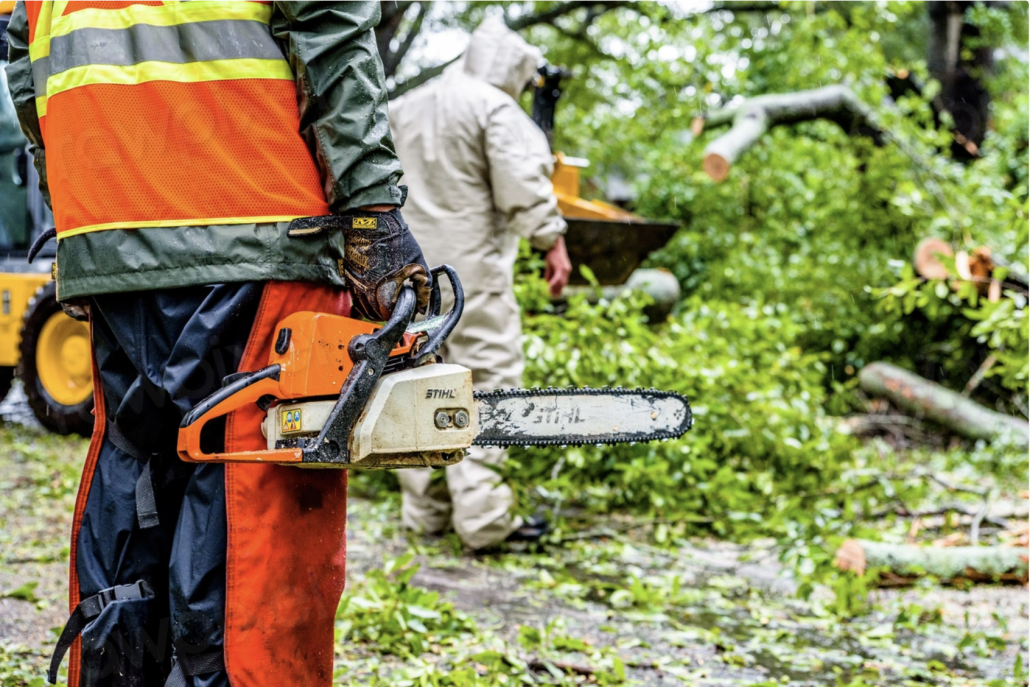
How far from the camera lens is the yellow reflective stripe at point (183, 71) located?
1699 millimetres

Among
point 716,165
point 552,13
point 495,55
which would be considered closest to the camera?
point 495,55

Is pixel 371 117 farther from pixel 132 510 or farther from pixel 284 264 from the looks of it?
pixel 132 510

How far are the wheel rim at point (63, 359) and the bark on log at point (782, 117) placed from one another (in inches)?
180

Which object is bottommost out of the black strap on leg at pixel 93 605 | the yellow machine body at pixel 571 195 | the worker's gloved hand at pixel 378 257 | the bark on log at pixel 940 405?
the bark on log at pixel 940 405

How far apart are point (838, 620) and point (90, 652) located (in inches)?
94.8

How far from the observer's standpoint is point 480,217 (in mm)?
3795

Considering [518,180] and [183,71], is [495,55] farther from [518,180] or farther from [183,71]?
[183,71]

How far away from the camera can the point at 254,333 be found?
172cm

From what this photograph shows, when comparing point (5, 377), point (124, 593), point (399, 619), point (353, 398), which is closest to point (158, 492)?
point (124, 593)

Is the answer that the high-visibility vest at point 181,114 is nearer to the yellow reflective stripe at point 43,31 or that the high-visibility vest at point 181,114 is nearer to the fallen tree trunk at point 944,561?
the yellow reflective stripe at point 43,31

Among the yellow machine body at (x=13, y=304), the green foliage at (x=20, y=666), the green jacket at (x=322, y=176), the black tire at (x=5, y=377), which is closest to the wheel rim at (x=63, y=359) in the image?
the yellow machine body at (x=13, y=304)

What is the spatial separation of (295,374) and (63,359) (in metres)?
5.06

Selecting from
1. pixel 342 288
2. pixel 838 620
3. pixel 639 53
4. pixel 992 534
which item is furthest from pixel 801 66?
pixel 342 288

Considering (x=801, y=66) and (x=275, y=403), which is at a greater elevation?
(x=801, y=66)
